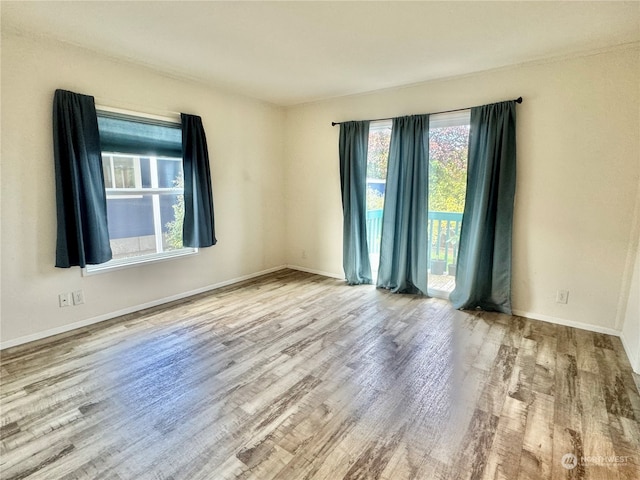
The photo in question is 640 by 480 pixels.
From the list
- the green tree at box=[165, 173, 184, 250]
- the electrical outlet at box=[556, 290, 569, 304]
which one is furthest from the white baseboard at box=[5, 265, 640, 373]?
the green tree at box=[165, 173, 184, 250]

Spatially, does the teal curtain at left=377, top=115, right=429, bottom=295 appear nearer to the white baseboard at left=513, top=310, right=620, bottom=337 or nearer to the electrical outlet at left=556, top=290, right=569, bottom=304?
the white baseboard at left=513, top=310, right=620, bottom=337

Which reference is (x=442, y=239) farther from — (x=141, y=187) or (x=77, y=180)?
(x=77, y=180)

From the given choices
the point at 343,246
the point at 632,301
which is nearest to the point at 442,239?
the point at 343,246

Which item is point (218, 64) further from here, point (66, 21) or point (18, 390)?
point (18, 390)

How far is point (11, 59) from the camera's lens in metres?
2.43

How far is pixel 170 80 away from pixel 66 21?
1110 millimetres

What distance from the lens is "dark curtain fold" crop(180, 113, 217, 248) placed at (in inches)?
139

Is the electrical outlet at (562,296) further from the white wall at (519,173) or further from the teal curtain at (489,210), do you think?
the teal curtain at (489,210)

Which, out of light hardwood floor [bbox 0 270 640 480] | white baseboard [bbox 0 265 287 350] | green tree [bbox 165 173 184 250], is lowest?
light hardwood floor [bbox 0 270 640 480]

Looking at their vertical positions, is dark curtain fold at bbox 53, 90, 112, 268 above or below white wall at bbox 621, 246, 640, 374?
above

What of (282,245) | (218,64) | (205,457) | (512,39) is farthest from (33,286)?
(512,39)

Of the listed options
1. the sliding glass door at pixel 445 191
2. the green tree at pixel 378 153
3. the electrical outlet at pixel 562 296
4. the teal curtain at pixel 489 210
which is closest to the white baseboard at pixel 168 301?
the electrical outlet at pixel 562 296

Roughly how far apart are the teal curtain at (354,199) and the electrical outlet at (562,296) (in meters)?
2.05

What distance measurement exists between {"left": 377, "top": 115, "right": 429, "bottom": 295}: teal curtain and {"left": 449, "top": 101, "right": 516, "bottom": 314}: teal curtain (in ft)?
1.55
